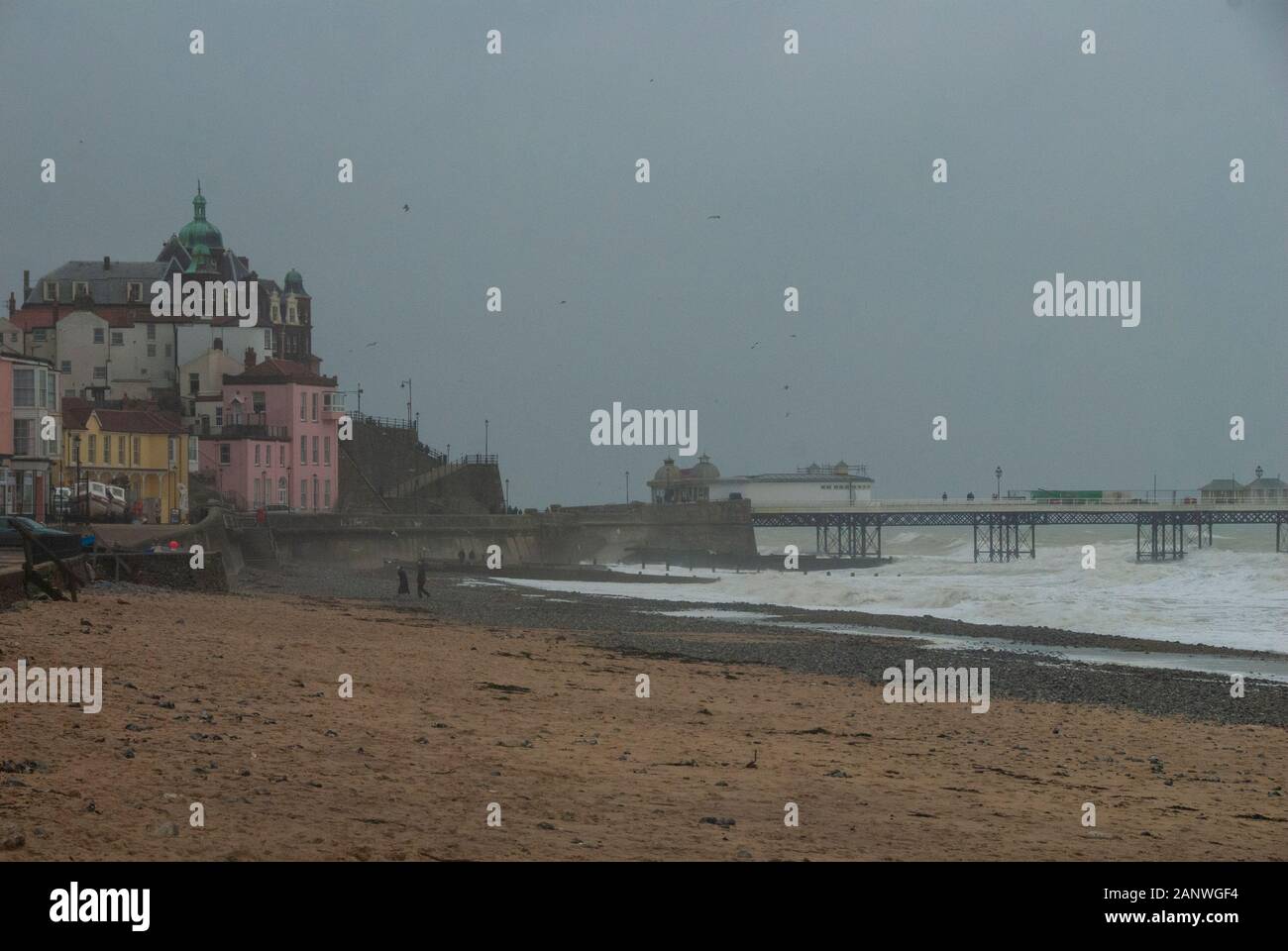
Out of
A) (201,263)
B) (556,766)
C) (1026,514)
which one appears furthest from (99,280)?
(556,766)

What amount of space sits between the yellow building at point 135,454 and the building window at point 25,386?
27.5 feet

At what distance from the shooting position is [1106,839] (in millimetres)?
11227

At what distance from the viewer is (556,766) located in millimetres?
12891

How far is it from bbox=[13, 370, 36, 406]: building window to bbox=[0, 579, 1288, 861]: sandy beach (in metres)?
37.1

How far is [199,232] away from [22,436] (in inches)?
2536

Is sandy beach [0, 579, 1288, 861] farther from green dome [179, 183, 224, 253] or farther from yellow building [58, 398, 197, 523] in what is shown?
green dome [179, 183, 224, 253]

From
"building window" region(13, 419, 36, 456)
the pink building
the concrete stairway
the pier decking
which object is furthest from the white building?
the pier decking

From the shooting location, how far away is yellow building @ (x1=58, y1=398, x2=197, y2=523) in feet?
220

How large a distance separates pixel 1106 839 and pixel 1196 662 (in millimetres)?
19453

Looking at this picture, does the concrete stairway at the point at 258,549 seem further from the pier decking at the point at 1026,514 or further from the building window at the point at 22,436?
the pier decking at the point at 1026,514

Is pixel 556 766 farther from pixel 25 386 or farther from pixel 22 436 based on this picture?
pixel 25 386

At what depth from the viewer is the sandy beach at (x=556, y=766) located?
32.6 feet
